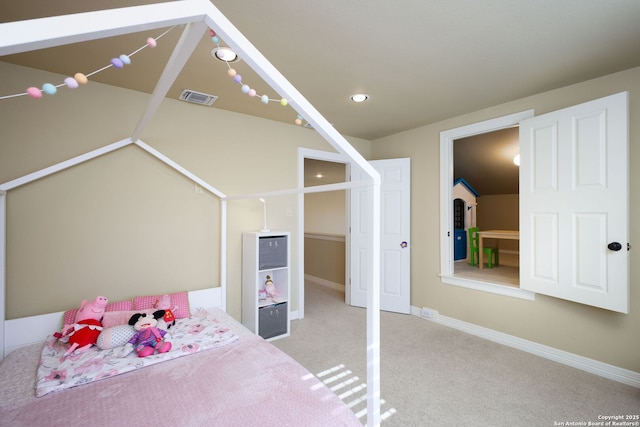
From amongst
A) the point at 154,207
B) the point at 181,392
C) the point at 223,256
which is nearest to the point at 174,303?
the point at 223,256

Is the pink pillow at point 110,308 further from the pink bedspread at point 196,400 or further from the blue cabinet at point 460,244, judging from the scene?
the blue cabinet at point 460,244

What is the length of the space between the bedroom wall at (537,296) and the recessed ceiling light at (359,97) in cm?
119

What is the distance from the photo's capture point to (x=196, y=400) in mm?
1317

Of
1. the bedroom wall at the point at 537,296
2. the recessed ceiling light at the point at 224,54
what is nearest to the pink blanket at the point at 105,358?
the recessed ceiling light at the point at 224,54

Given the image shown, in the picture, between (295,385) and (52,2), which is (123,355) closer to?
(295,385)

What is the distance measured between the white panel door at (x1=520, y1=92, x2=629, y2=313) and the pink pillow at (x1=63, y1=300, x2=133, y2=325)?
3.36 meters

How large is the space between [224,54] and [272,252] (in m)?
1.77

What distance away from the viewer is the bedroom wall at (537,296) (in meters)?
2.19

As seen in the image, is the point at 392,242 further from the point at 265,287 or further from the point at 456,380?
the point at 456,380

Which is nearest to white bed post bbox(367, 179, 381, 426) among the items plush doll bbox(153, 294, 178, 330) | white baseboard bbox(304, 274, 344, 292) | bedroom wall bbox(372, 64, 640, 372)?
plush doll bbox(153, 294, 178, 330)

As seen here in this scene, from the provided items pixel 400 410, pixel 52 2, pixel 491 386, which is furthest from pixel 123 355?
pixel 491 386

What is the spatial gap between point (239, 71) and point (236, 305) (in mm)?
2189

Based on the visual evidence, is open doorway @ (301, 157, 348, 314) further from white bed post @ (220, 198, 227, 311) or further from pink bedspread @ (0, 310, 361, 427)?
pink bedspread @ (0, 310, 361, 427)

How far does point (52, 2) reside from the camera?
4.88 ft
